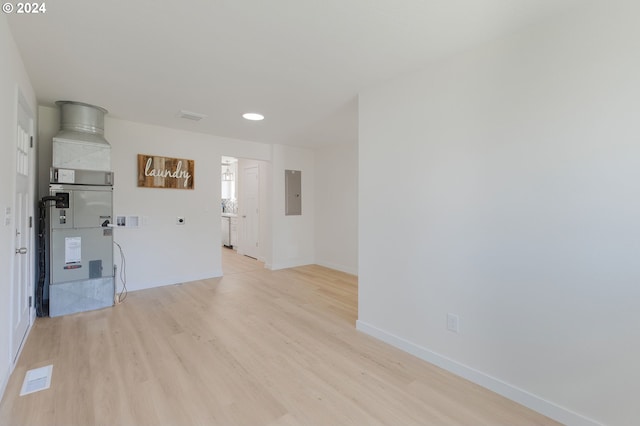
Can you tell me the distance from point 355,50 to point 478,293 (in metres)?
1.97

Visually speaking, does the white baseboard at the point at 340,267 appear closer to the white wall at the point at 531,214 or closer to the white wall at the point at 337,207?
the white wall at the point at 337,207

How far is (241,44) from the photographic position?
2104 mm

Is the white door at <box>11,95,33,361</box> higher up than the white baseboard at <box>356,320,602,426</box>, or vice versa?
the white door at <box>11,95,33,361</box>

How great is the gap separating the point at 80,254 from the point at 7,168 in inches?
65.8

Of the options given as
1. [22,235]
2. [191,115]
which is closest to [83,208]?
[22,235]

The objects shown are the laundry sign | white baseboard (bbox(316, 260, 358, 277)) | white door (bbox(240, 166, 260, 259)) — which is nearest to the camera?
the laundry sign

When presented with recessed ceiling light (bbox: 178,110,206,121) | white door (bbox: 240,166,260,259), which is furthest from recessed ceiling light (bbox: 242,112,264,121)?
white door (bbox: 240,166,260,259)

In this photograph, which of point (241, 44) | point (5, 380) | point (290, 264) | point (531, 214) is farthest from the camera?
point (290, 264)

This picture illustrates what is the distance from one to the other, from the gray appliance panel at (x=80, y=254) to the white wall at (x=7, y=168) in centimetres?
117

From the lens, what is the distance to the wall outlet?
2.22m

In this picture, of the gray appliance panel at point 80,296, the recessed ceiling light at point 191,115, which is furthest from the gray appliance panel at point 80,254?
the recessed ceiling light at point 191,115

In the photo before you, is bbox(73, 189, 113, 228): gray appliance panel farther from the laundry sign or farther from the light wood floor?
the light wood floor

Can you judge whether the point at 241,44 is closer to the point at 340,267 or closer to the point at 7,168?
the point at 7,168

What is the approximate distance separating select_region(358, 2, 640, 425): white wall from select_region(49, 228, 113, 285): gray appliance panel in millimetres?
3309
